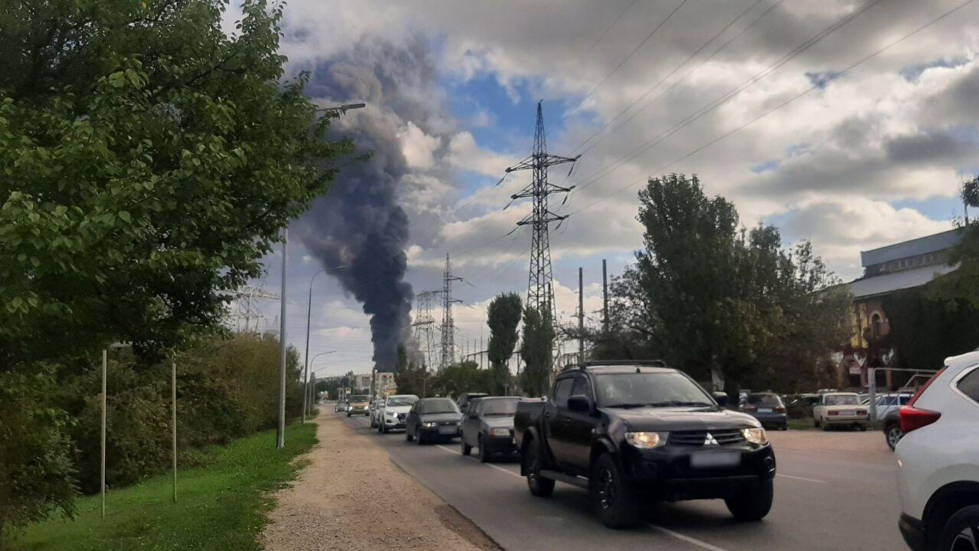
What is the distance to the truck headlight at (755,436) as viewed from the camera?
9.21 metres

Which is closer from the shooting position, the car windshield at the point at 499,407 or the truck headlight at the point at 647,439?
the truck headlight at the point at 647,439

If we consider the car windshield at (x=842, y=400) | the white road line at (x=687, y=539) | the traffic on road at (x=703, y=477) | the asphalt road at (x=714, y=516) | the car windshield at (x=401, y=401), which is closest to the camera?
the traffic on road at (x=703, y=477)

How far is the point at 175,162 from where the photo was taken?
826cm

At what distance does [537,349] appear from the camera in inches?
2152

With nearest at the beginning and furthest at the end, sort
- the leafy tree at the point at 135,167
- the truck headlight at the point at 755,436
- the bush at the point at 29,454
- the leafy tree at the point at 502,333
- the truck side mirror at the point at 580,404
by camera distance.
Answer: the leafy tree at the point at 135,167 < the truck headlight at the point at 755,436 < the truck side mirror at the point at 580,404 < the bush at the point at 29,454 < the leafy tree at the point at 502,333

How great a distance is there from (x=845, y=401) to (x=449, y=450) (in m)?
18.2

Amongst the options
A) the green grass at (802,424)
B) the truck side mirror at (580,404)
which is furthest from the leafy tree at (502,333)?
the truck side mirror at (580,404)

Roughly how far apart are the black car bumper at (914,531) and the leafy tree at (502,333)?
66.4m

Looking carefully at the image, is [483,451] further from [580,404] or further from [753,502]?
[753,502]

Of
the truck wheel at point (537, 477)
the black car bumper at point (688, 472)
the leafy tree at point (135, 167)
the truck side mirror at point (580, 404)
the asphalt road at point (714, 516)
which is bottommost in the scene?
the asphalt road at point (714, 516)

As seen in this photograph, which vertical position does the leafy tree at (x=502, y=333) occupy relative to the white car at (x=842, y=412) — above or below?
above

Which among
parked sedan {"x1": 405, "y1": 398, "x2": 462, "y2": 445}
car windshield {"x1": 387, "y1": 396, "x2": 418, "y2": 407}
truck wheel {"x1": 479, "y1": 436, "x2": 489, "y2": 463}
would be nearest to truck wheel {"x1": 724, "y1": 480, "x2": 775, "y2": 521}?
truck wheel {"x1": 479, "y1": 436, "x2": 489, "y2": 463}

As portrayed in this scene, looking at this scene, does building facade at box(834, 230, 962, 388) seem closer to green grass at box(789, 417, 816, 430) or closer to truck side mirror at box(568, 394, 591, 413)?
green grass at box(789, 417, 816, 430)

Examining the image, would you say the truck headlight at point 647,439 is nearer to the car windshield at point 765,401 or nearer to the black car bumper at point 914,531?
the black car bumper at point 914,531
